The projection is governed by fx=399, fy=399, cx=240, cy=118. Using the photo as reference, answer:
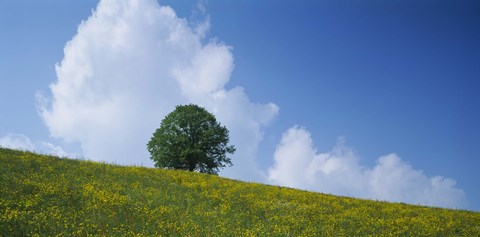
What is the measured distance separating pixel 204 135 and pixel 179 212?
102 ft

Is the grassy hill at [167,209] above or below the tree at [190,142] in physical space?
below

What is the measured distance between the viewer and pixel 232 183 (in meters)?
29.6

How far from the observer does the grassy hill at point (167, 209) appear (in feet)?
52.1

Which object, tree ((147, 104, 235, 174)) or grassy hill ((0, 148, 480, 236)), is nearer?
grassy hill ((0, 148, 480, 236))

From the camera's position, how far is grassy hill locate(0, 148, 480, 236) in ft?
52.1

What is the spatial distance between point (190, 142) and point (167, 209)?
30.6 m

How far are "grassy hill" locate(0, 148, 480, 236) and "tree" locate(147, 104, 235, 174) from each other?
19.9 metres

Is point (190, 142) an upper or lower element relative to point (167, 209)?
upper

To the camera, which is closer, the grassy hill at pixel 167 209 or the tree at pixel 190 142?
the grassy hill at pixel 167 209

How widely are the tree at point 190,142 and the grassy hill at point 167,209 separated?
1990 cm

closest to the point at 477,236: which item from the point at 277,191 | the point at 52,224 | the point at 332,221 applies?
the point at 332,221

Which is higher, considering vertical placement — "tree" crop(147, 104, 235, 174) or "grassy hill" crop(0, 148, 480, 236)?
"tree" crop(147, 104, 235, 174)

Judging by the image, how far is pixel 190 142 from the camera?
49.8m

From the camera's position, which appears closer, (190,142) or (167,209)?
(167,209)
